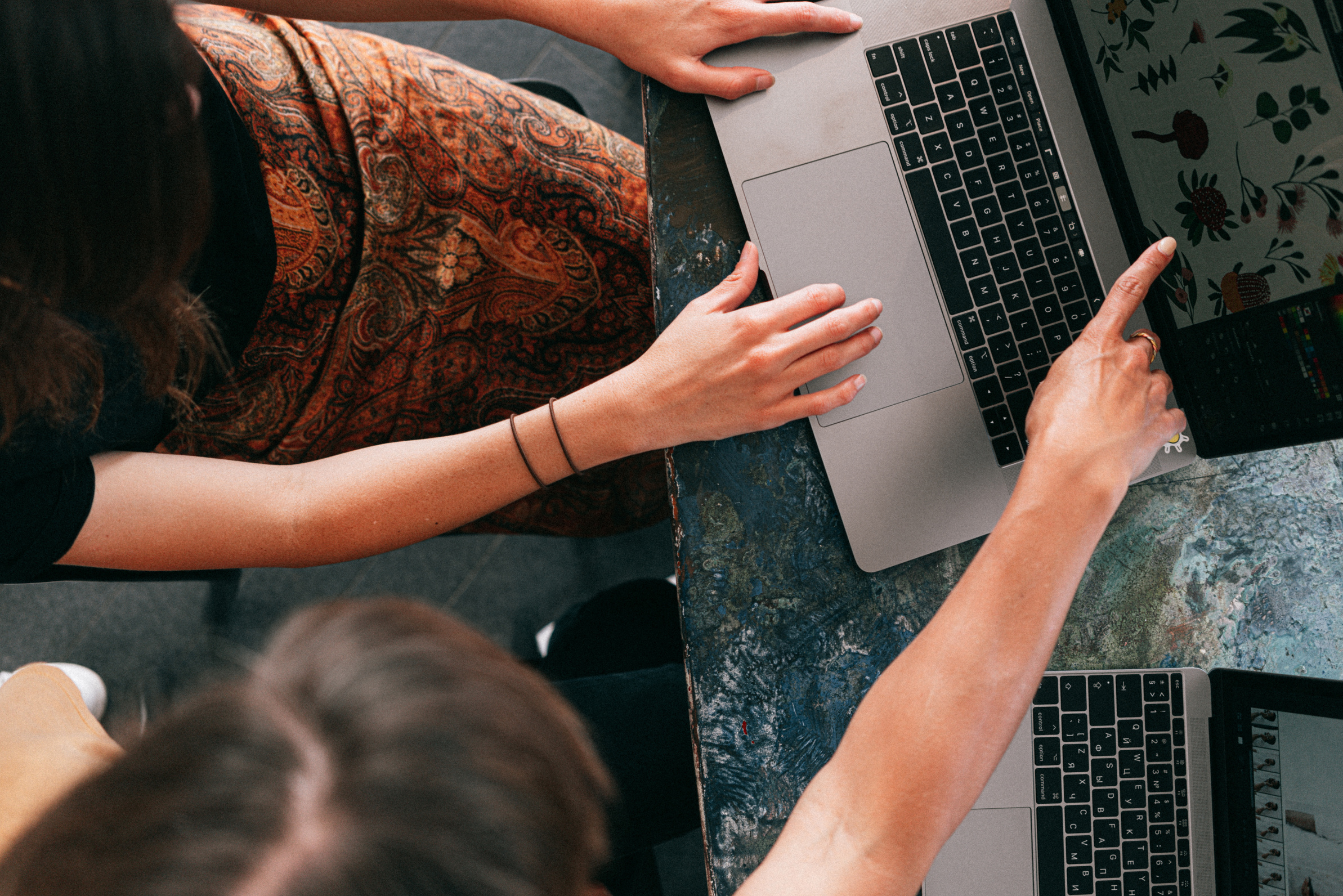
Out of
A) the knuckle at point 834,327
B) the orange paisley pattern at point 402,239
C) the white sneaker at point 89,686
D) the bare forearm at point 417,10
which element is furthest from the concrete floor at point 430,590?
the knuckle at point 834,327

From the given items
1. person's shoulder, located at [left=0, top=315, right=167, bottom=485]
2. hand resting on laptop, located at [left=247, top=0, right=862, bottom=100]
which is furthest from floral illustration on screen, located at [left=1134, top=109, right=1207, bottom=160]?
person's shoulder, located at [left=0, top=315, right=167, bottom=485]

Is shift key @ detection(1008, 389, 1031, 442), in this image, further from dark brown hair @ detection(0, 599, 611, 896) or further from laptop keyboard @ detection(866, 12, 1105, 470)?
dark brown hair @ detection(0, 599, 611, 896)

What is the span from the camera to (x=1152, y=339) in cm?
76

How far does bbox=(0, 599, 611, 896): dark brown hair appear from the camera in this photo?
1.47 feet

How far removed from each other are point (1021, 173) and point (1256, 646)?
1.75ft

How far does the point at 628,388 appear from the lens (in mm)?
821

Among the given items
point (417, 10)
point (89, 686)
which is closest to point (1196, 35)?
point (417, 10)

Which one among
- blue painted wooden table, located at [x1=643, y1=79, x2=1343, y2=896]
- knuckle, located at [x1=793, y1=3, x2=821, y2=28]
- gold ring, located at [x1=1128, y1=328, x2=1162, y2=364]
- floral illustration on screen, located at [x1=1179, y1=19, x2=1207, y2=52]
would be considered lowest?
blue painted wooden table, located at [x1=643, y1=79, x2=1343, y2=896]

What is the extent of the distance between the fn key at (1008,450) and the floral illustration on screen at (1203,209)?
0.24 m

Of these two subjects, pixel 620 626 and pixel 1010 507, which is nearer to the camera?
pixel 1010 507

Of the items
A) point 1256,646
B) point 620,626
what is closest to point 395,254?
point 620,626

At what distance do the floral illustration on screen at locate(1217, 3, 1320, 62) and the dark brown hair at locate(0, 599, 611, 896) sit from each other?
754 mm

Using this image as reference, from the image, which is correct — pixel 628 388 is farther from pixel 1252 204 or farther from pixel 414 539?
pixel 1252 204

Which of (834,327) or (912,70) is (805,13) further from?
(834,327)
